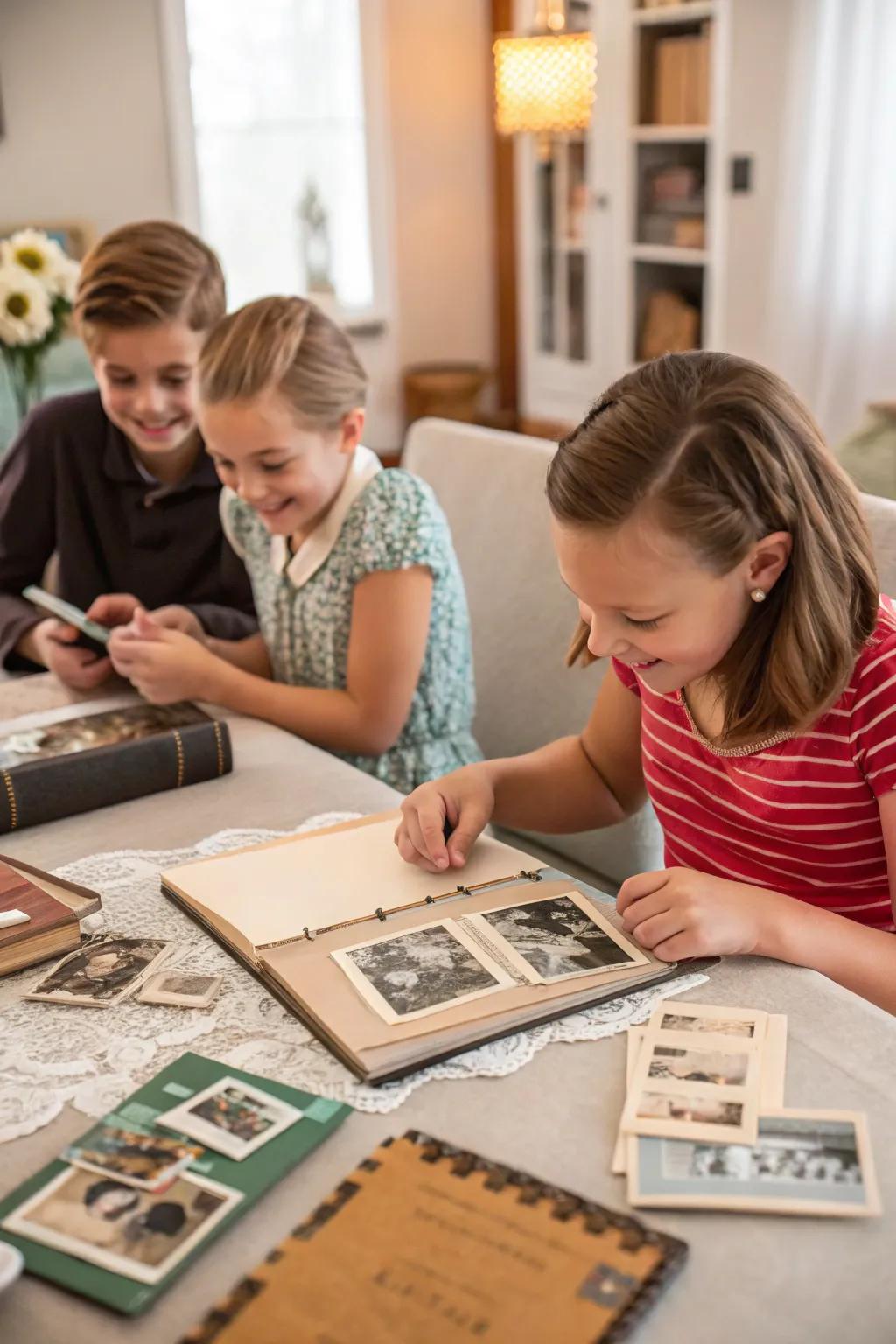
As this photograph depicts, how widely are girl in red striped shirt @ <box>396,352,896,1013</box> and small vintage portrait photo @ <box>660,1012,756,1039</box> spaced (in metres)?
0.06

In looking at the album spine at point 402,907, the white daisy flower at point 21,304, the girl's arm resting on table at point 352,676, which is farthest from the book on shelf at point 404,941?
the white daisy flower at point 21,304

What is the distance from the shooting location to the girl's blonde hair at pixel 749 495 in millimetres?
1019

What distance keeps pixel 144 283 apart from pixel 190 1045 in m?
1.21

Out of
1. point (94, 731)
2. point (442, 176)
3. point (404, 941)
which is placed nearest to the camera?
point (404, 941)

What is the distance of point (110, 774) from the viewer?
4.39 feet

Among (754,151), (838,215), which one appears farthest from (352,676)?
(754,151)

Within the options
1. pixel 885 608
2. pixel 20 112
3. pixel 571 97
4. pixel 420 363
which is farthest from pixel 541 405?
pixel 885 608

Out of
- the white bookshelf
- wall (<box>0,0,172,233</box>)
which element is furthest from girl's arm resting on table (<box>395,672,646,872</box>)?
wall (<box>0,0,172,233</box>)

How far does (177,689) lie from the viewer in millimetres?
1613

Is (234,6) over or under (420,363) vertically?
over

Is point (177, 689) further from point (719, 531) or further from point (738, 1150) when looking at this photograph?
point (738, 1150)

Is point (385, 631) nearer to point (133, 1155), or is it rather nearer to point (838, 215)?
point (133, 1155)

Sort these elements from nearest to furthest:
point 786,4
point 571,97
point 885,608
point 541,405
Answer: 1. point 885,608
2. point 786,4
3. point 571,97
4. point 541,405

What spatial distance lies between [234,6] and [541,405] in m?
1.81
